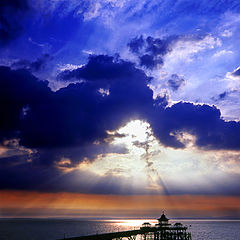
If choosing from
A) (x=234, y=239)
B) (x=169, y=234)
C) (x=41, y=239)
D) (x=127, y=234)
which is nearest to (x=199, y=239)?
(x=234, y=239)

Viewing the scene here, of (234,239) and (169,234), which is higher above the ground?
(169,234)

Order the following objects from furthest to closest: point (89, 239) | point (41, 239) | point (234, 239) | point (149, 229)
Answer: point (234, 239)
point (41, 239)
point (149, 229)
point (89, 239)

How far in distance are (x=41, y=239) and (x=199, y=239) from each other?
248 feet

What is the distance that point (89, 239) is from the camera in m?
51.9

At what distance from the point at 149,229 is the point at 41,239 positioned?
74.3 metres

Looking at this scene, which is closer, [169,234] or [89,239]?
[89,239]

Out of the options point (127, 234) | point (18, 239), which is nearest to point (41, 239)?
point (18, 239)

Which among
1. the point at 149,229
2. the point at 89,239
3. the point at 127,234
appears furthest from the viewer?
the point at 149,229

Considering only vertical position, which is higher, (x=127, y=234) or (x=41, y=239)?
(x=127, y=234)

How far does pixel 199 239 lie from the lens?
141000mm

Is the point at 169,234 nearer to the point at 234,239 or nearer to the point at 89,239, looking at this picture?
the point at 89,239

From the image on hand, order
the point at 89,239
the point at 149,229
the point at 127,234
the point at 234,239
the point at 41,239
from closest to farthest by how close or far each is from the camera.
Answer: the point at 89,239, the point at 127,234, the point at 149,229, the point at 41,239, the point at 234,239

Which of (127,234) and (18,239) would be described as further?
(18,239)

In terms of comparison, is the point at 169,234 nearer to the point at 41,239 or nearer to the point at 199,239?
the point at 199,239
